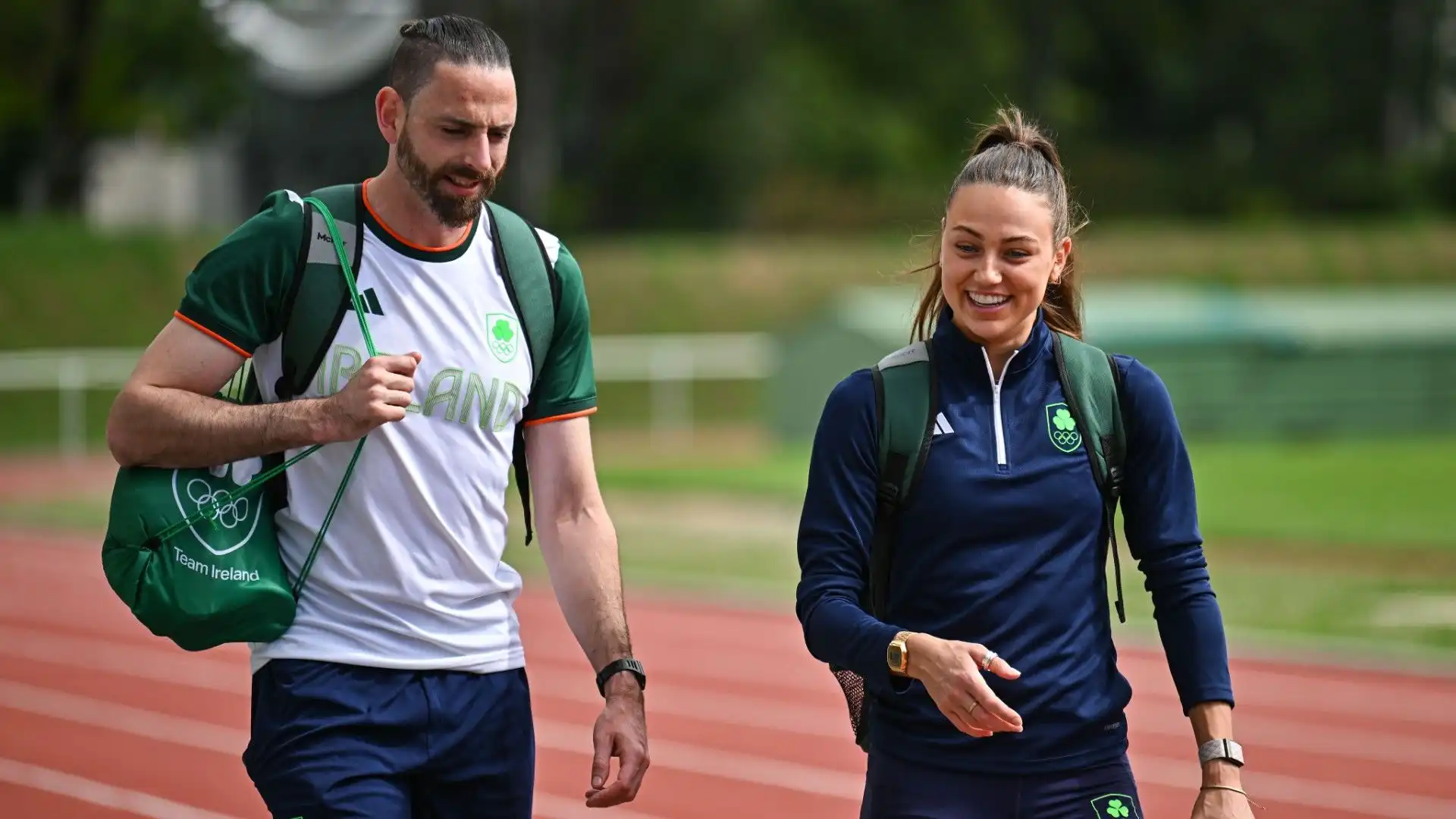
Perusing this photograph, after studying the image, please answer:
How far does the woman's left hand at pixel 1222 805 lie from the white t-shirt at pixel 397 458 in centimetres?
126

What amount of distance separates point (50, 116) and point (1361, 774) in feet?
91.2

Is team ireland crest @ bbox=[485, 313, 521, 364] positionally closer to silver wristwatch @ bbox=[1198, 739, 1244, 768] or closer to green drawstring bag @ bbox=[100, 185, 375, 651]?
green drawstring bag @ bbox=[100, 185, 375, 651]

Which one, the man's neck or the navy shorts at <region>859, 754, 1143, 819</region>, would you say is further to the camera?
the man's neck

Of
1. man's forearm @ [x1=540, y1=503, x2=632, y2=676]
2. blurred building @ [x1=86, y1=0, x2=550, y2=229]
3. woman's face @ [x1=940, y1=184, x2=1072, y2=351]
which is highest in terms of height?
blurred building @ [x1=86, y1=0, x2=550, y2=229]

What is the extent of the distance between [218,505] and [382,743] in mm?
501

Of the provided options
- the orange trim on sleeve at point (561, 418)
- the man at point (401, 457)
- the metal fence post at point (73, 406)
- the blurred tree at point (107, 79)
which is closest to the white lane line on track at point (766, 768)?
the orange trim on sleeve at point (561, 418)

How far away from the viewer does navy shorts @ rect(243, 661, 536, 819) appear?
340cm

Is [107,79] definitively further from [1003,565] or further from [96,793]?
[1003,565]

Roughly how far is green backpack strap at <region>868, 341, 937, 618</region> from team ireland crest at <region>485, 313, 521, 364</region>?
27.9 inches

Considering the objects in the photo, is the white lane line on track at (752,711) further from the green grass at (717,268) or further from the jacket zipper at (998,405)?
the green grass at (717,268)

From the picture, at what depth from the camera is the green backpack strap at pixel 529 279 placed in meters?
3.64

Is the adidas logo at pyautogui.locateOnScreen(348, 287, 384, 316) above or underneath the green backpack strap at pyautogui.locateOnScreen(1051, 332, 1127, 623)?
above

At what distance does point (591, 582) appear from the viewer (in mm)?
3814

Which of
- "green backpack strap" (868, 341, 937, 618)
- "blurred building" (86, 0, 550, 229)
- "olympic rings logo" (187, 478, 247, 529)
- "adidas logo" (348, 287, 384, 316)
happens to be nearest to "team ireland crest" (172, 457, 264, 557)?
"olympic rings logo" (187, 478, 247, 529)
